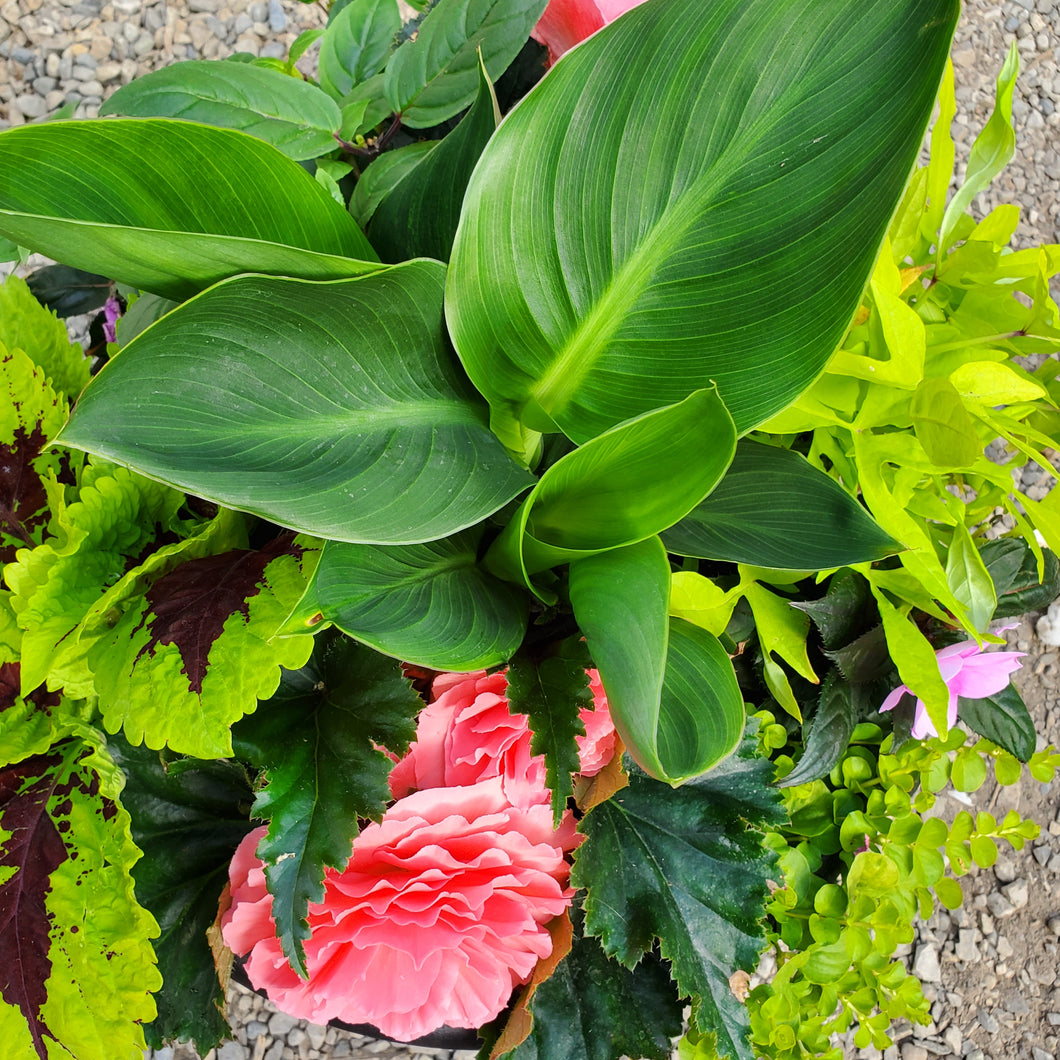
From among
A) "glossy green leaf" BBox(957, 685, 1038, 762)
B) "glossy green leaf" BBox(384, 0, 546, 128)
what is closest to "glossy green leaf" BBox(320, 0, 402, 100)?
"glossy green leaf" BBox(384, 0, 546, 128)

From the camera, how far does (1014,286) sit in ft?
1.46

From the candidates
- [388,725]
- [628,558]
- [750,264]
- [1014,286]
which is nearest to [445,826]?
[388,725]

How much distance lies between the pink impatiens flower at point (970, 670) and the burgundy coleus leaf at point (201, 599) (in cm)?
35

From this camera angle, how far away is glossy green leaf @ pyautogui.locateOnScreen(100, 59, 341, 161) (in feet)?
1.26

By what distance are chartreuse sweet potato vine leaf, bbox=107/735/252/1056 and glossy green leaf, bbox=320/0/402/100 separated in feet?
1.23

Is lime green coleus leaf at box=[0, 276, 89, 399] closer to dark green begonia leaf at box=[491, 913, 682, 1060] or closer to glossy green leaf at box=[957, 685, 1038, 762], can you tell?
dark green begonia leaf at box=[491, 913, 682, 1060]

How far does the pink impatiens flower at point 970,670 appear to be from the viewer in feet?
1.65

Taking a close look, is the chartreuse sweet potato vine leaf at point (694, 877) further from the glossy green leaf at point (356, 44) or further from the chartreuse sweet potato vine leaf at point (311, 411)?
the glossy green leaf at point (356, 44)

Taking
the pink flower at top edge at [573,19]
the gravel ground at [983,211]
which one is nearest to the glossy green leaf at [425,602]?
the pink flower at top edge at [573,19]

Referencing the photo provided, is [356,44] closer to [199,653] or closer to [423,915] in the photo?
[199,653]

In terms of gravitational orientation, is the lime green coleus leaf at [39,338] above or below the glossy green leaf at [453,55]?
below

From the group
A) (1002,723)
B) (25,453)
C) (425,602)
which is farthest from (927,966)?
(25,453)

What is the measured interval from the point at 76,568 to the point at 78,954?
171 millimetres

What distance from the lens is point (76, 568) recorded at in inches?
16.0
